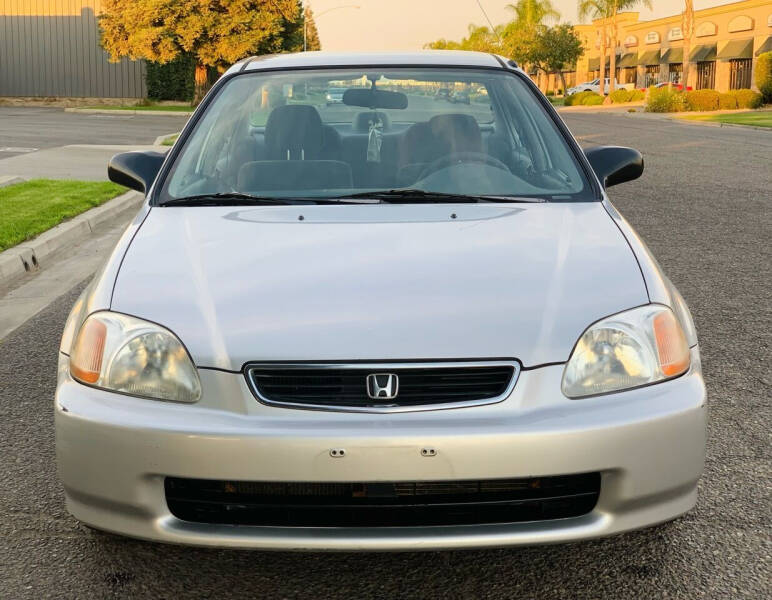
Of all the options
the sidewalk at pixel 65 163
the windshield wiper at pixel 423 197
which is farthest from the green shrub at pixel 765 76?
the windshield wiper at pixel 423 197

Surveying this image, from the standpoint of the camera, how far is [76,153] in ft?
56.6

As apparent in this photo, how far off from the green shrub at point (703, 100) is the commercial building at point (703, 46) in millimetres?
18679

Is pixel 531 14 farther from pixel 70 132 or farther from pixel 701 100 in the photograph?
pixel 70 132

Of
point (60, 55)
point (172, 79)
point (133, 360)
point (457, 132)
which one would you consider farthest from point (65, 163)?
point (60, 55)

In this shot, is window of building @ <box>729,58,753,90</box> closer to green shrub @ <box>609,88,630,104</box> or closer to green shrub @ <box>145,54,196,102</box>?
green shrub @ <box>609,88,630,104</box>

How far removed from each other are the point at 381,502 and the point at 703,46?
233ft

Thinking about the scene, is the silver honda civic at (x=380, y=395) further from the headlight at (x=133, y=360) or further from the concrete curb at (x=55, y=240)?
the concrete curb at (x=55, y=240)

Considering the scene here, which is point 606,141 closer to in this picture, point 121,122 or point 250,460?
point 121,122

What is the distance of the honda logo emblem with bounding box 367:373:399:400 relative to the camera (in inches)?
93.4

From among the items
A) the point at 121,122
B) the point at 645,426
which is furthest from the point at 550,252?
the point at 121,122

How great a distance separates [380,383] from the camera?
2.38 metres

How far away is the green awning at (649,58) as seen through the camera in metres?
76.1

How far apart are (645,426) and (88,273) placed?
5501 millimetres

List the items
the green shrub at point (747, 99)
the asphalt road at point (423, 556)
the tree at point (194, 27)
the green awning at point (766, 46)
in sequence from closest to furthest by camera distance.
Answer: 1. the asphalt road at point (423, 556)
2. the tree at point (194, 27)
3. the green shrub at point (747, 99)
4. the green awning at point (766, 46)
